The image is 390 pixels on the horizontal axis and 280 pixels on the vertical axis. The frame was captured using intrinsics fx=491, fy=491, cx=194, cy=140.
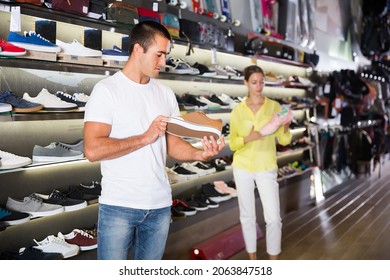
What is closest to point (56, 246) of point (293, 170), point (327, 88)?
point (293, 170)

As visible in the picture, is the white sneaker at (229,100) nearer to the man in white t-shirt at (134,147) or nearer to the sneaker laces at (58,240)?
the sneaker laces at (58,240)

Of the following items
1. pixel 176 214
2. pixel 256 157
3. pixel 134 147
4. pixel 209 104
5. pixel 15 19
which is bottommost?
pixel 176 214

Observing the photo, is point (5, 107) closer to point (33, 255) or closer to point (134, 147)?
point (33, 255)

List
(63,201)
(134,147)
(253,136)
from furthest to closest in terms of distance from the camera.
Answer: (253,136) → (63,201) → (134,147)

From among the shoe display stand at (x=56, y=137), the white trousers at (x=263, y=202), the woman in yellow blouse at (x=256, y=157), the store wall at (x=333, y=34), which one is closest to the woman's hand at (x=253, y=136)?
the woman in yellow blouse at (x=256, y=157)

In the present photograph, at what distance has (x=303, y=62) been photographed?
6.08m

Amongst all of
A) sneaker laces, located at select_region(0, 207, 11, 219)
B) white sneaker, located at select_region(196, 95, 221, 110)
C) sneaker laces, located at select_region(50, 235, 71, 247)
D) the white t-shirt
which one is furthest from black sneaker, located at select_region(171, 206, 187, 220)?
the white t-shirt

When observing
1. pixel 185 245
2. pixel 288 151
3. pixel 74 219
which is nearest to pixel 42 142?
pixel 74 219

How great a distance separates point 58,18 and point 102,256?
137cm

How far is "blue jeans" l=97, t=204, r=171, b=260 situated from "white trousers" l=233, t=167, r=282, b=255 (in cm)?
142

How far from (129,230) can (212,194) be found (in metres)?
2.27

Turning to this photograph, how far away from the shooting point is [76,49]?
274 centimetres

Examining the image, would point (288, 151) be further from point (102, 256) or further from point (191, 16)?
point (102, 256)

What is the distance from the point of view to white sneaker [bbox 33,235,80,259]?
2548 millimetres
